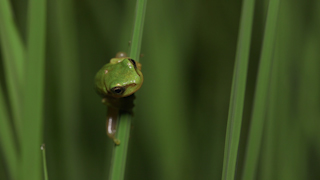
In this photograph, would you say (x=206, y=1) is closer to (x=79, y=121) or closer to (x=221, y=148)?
(x=221, y=148)

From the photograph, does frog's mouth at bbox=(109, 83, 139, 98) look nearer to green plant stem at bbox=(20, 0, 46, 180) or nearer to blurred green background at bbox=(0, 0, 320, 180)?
green plant stem at bbox=(20, 0, 46, 180)

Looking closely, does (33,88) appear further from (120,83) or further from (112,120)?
(112,120)

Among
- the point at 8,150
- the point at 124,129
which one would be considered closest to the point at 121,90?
the point at 124,129

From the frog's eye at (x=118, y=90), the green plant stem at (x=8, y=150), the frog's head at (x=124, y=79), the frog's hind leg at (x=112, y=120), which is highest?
the frog's head at (x=124, y=79)

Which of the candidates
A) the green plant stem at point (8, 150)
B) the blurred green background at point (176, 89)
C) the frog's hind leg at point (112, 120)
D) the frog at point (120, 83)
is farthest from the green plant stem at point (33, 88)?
the blurred green background at point (176, 89)

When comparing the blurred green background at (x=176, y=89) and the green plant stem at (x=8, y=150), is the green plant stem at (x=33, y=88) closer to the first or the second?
the green plant stem at (x=8, y=150)
